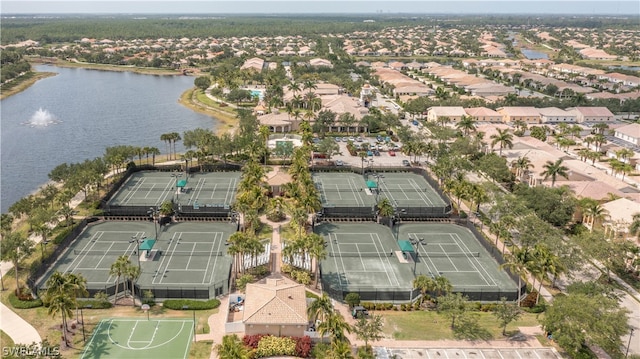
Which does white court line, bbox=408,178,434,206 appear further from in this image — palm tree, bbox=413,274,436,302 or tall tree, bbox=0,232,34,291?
tall tree, bbox=0,232,34,291

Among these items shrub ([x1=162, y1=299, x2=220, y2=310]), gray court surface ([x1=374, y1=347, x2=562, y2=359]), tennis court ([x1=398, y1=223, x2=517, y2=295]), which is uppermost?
shrub ([x1=162, y1=299, x2=220, y2=310])

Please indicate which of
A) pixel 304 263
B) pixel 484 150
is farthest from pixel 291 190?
pixel 484 150

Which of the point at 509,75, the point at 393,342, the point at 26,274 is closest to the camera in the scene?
the point at 393,342

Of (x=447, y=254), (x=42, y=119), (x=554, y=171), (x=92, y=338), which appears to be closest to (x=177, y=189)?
(x=92, y=338)

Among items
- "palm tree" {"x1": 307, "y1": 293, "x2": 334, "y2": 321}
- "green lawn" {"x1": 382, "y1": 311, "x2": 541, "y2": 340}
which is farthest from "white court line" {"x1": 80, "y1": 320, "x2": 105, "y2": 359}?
"green lawn" {"x1": 382, "y1": 311, "x2": 541, "y2": 340}

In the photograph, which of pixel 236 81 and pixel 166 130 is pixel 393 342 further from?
pixel 236 81

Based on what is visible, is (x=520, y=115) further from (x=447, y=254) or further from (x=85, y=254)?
(x=85, y=254)
